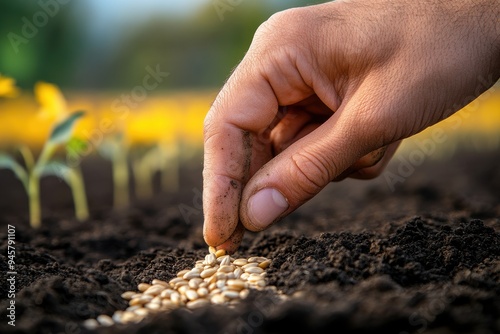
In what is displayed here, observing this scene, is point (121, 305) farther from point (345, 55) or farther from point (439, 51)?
point (439, 51)

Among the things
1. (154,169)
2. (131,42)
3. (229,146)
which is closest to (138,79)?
(131,42)

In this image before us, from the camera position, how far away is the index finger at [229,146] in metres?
2.31

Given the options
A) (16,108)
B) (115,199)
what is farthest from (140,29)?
(115,199)

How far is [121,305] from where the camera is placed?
1.94 m

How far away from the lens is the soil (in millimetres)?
1488

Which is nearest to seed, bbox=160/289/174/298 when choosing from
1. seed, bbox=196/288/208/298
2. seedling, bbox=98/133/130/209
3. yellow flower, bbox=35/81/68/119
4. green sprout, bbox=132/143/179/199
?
seed, bbox=196/288/208/298

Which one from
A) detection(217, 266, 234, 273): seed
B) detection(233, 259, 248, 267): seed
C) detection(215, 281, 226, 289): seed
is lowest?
detection(233, 259, 248, 267): seed

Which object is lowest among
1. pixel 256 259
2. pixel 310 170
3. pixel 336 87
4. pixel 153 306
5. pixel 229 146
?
pixel 256 259

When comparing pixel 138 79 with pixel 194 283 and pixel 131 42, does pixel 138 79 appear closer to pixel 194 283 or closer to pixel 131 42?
pixel 131 42

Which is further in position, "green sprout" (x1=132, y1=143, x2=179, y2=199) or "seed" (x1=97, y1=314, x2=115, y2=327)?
"green sprout" (x1=132, y1=143, x2=179, y2=199)

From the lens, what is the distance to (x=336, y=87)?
236 centimetres

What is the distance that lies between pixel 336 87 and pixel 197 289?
3.28ft

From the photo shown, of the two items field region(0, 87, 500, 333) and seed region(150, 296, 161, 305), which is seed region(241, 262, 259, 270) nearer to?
field region(0, 87, 500, 333)

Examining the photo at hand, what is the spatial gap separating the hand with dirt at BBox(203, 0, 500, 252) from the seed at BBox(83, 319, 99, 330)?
692 mm
